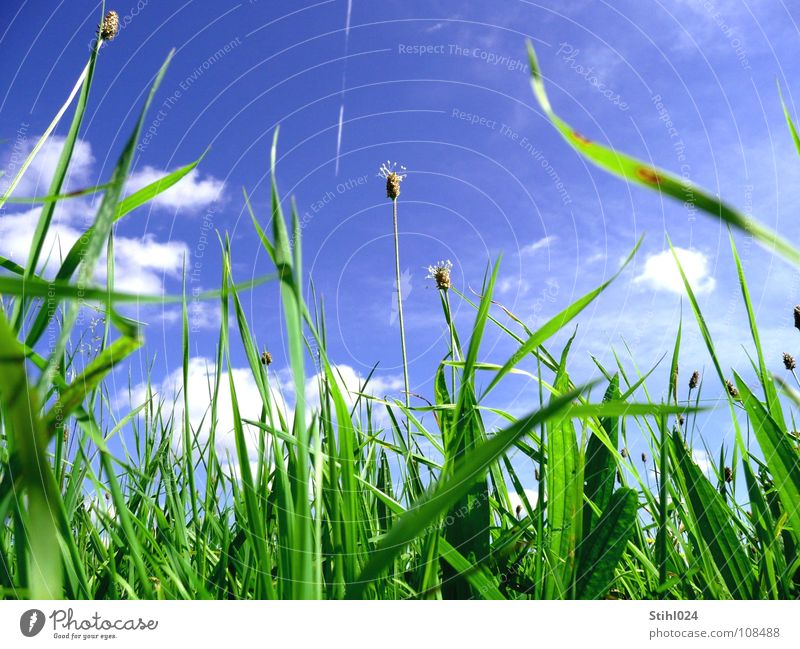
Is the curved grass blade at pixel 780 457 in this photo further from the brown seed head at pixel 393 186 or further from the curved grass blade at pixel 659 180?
the brown seed head at pixel 393 186

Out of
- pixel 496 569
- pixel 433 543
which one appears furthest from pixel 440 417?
pixel 433 543

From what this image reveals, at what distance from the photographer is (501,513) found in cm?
103

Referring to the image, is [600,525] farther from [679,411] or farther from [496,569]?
[679,411]

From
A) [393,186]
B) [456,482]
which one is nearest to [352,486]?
[456,482]

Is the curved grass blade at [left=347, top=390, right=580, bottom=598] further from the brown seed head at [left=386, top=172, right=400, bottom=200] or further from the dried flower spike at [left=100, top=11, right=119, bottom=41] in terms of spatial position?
the brown seed head at [left=386, top=172, right=400, bottom=200]

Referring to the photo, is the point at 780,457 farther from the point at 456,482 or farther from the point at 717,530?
the point at 456,482

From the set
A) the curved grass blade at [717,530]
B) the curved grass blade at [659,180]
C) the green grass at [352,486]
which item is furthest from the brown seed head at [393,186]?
the curved grass blade at [659,180]

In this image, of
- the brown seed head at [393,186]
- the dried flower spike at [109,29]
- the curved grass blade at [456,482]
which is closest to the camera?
the curved grass blade at [456,482]

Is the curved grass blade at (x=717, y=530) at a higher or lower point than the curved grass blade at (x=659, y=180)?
lower

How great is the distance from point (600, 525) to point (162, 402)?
2.63 ft

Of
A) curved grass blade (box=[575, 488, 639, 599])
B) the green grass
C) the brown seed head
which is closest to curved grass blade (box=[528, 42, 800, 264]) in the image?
the green grass

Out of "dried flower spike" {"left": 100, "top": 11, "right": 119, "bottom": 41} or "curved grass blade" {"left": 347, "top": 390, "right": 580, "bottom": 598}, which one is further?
"dried flower spike" {"left": 100, "top": 11, "right": 119, "bottom": 41}

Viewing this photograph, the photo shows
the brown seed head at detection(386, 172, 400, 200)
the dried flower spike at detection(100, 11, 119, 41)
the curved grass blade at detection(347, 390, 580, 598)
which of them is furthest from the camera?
the brown seed head at detection(386, 172, 400, 200)

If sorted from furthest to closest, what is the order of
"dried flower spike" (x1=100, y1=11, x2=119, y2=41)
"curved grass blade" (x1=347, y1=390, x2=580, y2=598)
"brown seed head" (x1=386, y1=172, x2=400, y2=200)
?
"brown seed head" (x1=386, y1=172, x2=400, y2=200) < "dried flower spike" (x1=100, y1=11, x2=119, y2=41) < "curved grass blade" (x1=347, y1=390, x2=580, y2=598)
